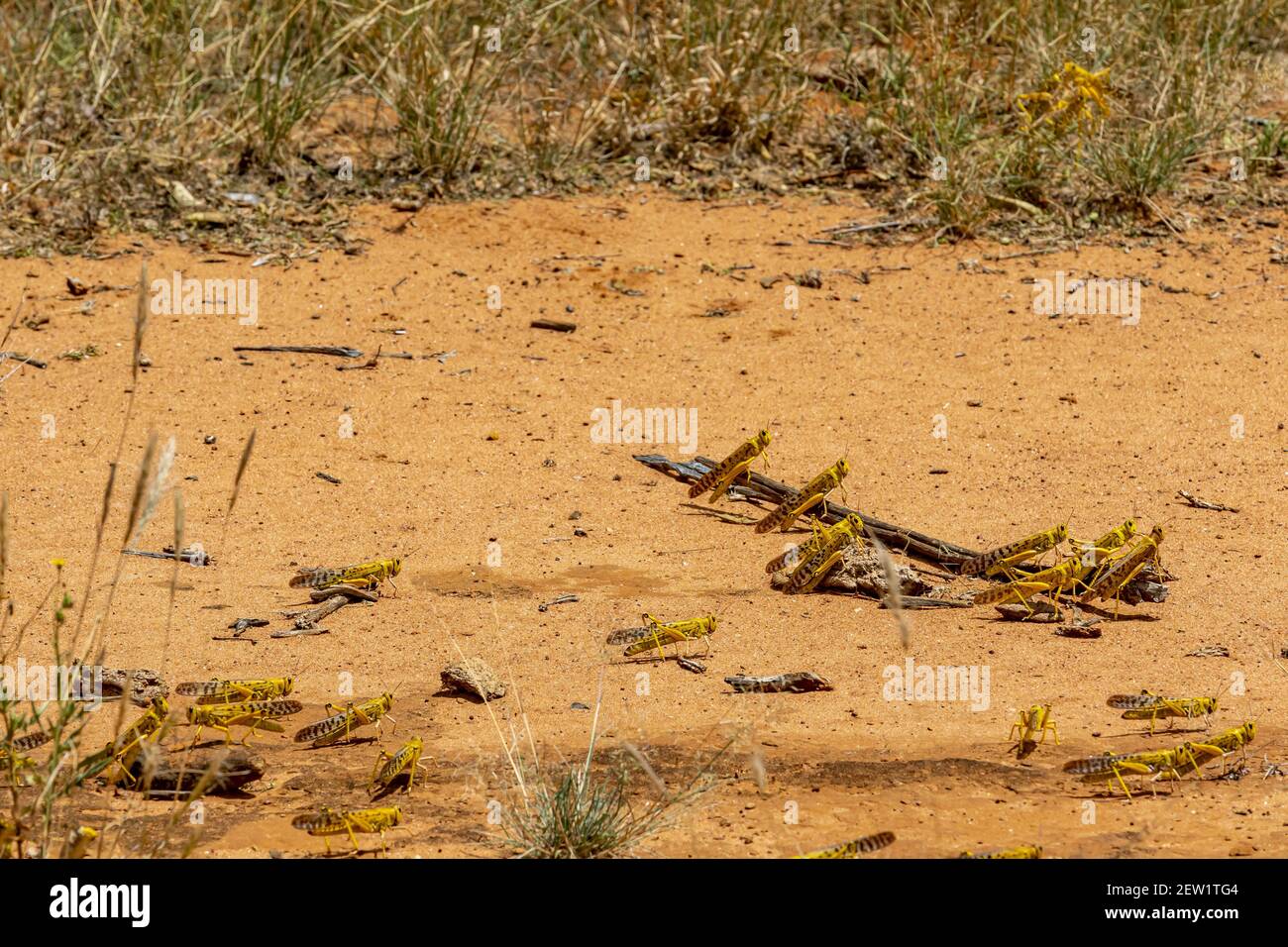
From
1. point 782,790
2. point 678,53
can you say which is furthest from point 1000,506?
point 678,53

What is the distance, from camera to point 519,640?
538 cm

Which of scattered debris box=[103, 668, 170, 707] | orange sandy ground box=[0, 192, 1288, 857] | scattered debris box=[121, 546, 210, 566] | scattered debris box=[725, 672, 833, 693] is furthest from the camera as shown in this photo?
scattered debris box=[121, 546, 210, 566]

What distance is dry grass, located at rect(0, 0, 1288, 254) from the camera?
31.7 feet

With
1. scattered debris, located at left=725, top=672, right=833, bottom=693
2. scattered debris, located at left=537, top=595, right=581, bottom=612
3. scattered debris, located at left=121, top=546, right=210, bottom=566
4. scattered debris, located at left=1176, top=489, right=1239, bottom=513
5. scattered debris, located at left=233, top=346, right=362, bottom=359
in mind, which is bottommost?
scattered debris, located at left=725, top=672, right=833, bottom=693

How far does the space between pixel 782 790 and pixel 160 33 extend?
7675 mm

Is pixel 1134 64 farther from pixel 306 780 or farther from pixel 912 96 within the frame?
pixel 306 780

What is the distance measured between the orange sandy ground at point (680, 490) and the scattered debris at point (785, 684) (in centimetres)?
7

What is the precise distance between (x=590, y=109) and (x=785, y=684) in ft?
21.8

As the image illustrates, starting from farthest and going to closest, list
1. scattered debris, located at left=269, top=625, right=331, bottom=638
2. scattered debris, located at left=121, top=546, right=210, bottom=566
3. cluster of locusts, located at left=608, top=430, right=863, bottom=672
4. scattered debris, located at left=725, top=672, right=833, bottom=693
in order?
scattered debris, located at left=121, top=546, right=210, bottom=566 → scattered debris, located at left=269, top=625, right=331, bottom=638 → cluster of locusts, located at left=608, top=430, right=863, bottom=672 → scattered debris, located at left=725, top=672, right=833, bottom=693

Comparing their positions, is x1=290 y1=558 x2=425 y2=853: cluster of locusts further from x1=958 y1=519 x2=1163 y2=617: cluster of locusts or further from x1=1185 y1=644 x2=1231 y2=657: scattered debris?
x1=1185 y1=644 x2=1231 y2=657: scattered debris

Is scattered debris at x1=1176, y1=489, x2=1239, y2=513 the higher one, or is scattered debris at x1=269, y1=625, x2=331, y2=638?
scattered debris at x1=1176, y1=489, x2=1239, y2=513

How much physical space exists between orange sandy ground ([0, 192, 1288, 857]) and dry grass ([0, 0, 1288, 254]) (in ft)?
1.63

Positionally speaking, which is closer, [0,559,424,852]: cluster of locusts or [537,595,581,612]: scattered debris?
[0,559,424,852]: cluster of locusts

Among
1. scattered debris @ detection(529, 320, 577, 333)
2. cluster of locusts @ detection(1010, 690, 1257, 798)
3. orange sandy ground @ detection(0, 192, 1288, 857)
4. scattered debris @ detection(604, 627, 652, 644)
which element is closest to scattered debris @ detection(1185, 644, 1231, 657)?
orange sandy ground @ detection(0, 192, 1288, 857)
